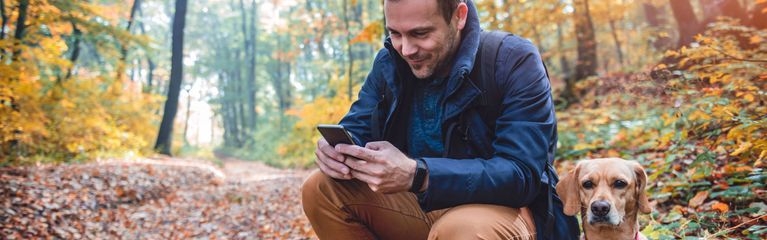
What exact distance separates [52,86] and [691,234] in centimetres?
1149

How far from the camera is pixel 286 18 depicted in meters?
33.0

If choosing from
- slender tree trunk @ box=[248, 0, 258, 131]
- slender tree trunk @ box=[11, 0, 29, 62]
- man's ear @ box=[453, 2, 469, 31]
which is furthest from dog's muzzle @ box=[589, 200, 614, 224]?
slender tree trunk @ box=[248, 0, 258, 131]

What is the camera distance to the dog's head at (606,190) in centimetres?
264

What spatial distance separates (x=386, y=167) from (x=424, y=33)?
0.69m

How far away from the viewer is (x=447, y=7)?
2230 millimetres

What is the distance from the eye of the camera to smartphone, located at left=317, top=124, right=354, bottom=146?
2031 mm

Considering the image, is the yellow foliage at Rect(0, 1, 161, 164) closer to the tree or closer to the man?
the man

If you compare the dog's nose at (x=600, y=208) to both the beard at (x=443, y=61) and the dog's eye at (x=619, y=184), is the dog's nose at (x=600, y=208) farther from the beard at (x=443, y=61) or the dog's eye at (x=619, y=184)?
the beard at (x=443, y=61)

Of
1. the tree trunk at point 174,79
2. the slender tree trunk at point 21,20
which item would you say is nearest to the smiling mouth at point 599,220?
the slender tree trunk at point 21,20

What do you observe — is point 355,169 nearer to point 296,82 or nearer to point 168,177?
point 168,177

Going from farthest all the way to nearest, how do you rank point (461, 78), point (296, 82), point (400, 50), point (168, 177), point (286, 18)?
1. point (296, 82)
2. point (286, 18)
3. point (168, 177)
4. point (400, 50)
5. point (461, 78)

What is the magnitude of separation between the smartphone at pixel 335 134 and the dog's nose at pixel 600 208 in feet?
4.65

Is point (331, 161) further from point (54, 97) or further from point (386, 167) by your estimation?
point (54, 97)

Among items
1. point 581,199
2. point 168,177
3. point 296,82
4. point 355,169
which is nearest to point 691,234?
point 581,199
